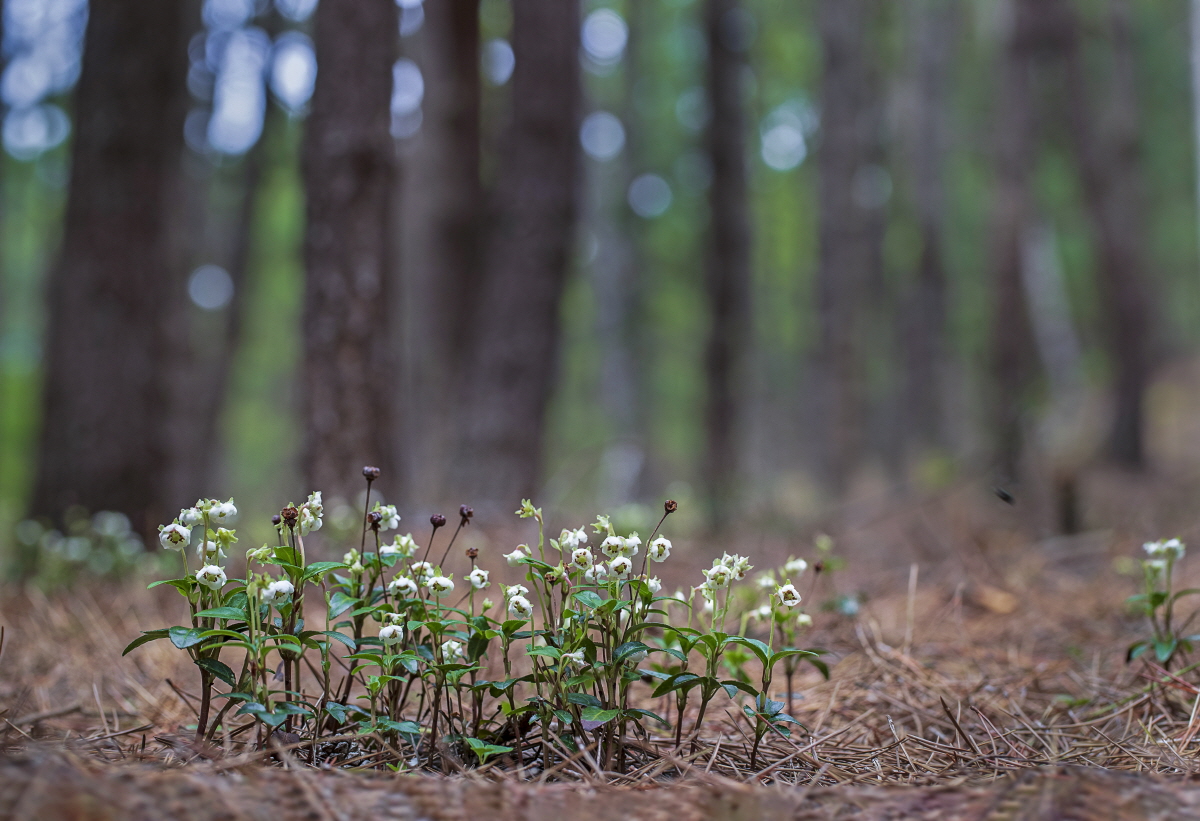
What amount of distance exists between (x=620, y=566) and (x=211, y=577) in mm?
769

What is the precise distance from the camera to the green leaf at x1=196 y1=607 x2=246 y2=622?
1.61 metres

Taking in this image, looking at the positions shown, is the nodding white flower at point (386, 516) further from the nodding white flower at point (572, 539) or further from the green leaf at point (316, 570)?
the nodding white flower at point (572, 539)

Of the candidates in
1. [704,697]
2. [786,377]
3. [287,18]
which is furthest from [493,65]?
[786,377]

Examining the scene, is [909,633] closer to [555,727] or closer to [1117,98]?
[555,727]

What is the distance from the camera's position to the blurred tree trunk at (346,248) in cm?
455

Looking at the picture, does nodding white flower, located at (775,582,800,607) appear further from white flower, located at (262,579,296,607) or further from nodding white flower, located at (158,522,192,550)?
nodding white flower, located at (158,522,192,550)

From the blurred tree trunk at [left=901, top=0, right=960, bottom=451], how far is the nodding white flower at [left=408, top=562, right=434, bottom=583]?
534 inches

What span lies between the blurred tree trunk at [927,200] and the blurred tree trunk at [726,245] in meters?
5.92

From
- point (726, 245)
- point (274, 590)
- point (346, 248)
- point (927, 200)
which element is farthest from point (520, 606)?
point (927, 200)

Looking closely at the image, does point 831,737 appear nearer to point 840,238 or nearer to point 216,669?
point 216,669

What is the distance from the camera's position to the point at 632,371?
18109 mm

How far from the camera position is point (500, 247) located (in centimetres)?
655

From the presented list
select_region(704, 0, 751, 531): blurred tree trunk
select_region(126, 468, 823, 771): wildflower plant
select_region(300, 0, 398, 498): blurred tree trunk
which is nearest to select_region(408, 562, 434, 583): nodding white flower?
select_region(126, 468, 823, 771): wildflower plant

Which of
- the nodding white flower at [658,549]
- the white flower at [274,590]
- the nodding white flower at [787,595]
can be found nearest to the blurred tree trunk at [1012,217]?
the nodding white flower at [787,595]
